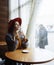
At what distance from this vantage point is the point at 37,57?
216 centimetres

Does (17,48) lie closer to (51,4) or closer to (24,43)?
(24,43)

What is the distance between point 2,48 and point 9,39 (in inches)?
44.3

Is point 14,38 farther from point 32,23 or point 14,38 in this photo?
point 32,23

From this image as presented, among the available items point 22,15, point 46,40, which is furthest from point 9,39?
point 22,15

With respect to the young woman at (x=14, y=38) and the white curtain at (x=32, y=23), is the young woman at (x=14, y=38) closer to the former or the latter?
the young woman at (x=14, y=38)

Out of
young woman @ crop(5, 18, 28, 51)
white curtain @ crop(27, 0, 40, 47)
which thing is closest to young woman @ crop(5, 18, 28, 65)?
young woman @ crop(5, 18, 28, 51)

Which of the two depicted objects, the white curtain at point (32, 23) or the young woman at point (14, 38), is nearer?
the young woman at point (14, 38)

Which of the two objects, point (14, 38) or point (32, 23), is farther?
point (32, 23)

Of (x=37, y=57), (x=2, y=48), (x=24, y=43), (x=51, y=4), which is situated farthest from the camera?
(x=2, y=48)

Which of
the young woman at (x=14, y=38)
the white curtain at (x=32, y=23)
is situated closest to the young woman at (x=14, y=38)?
the young woman at (x=14, y=38)

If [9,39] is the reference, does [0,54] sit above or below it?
below

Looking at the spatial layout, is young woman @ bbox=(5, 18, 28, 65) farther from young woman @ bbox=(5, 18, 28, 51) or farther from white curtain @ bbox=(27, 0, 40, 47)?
white curtain @ bbox=(27, 0, 40, 47)

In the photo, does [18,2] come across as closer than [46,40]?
No

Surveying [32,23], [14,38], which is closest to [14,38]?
[14,38]
